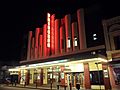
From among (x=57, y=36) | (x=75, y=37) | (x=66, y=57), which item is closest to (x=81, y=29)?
(x=75, y=37)

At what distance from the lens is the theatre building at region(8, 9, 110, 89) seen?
2772 cm

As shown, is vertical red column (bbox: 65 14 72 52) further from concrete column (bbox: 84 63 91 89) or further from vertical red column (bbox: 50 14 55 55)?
concrete column (bbox: 84 63 91 89)

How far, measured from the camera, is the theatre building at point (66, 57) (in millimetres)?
27719

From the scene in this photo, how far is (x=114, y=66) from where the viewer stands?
24938 millimetres

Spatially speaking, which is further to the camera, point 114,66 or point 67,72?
point 67,72

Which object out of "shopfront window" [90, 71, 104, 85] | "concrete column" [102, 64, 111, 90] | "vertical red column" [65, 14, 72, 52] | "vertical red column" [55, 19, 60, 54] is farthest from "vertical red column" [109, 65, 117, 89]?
"vertical red column" [55, 19, 60, 54]

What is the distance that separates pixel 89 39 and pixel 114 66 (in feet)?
25.2

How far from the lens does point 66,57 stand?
3155 cm

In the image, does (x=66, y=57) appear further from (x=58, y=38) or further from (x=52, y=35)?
(x=52, y=35)

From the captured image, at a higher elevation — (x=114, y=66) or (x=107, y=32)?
(x=107, y=32)

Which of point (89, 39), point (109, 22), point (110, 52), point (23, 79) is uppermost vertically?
point (109, 22)

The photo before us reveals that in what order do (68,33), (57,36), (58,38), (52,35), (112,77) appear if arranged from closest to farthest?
(112,77)
(68,33)
(58,38)
(57,36)
(52,35)

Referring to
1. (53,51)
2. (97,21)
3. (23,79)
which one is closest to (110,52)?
(97,21)

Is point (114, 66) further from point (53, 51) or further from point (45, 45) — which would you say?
point (45, 45)
